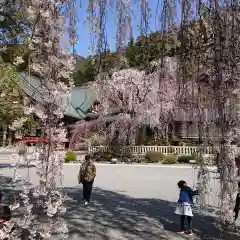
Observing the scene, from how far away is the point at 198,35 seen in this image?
380cm

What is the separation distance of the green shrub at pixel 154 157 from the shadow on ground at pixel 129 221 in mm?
12692

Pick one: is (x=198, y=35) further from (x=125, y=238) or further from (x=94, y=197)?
(x=94, y=197)

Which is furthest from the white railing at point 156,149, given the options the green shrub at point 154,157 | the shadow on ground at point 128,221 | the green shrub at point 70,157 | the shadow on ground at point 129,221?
the shadow on ground at point 129,221

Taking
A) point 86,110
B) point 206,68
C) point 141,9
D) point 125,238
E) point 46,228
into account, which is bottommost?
point 125,238

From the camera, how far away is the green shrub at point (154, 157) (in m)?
22.4

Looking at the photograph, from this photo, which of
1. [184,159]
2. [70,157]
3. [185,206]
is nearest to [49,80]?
[185,206]

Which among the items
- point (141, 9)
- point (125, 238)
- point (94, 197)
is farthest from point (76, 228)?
point (141, 9)

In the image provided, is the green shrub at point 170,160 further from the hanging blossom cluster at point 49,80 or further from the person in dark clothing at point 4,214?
the hanging blossom cluster at point 49,80

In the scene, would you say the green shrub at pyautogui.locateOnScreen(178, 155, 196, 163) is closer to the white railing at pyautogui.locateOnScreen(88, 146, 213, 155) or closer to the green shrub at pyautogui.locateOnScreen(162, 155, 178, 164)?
the green shrub at pyautogui.locateOnScreen(162, 155, 178, 164)

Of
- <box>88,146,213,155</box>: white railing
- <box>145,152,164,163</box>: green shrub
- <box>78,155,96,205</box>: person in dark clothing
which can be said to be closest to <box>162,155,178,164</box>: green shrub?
<box>145,152,164,163</box>: green shrub

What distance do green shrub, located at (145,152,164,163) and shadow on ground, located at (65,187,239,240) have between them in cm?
1269

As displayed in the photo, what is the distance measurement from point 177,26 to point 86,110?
81.2 feet

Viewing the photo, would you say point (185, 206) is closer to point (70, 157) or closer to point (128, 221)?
point (128, 221)

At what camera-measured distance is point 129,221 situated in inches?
282
